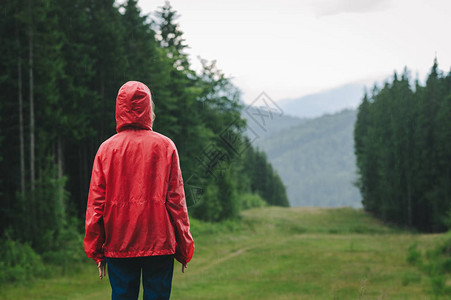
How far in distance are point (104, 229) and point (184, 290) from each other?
10304mm

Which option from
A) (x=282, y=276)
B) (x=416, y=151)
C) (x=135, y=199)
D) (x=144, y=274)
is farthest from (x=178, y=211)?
(x=416, y=151)

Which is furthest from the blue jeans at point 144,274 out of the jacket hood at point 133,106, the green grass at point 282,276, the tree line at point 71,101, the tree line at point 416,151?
the tree line at point 416,151

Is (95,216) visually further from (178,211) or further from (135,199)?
(178,211)

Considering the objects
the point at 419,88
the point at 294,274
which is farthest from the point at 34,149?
the point at 419,88

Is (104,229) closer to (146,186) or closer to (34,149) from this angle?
(146,186)

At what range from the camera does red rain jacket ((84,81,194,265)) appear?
3996mm

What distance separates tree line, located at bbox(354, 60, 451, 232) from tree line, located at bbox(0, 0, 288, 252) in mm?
18670

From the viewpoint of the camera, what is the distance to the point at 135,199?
13.1 ft

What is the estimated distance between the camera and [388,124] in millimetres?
51781

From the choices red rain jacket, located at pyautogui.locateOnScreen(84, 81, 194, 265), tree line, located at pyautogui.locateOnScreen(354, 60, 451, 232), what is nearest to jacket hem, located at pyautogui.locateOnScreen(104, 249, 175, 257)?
red rain jacket, located at pyautogui.locateOnScreen(84, 81, 194, 265)

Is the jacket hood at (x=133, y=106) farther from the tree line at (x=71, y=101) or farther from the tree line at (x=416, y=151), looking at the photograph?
the tree line at (x=416, y=151)

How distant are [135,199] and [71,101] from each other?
22.2 metres

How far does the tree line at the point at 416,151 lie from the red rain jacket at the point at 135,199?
39.2 metres

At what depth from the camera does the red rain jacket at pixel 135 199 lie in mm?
3996
